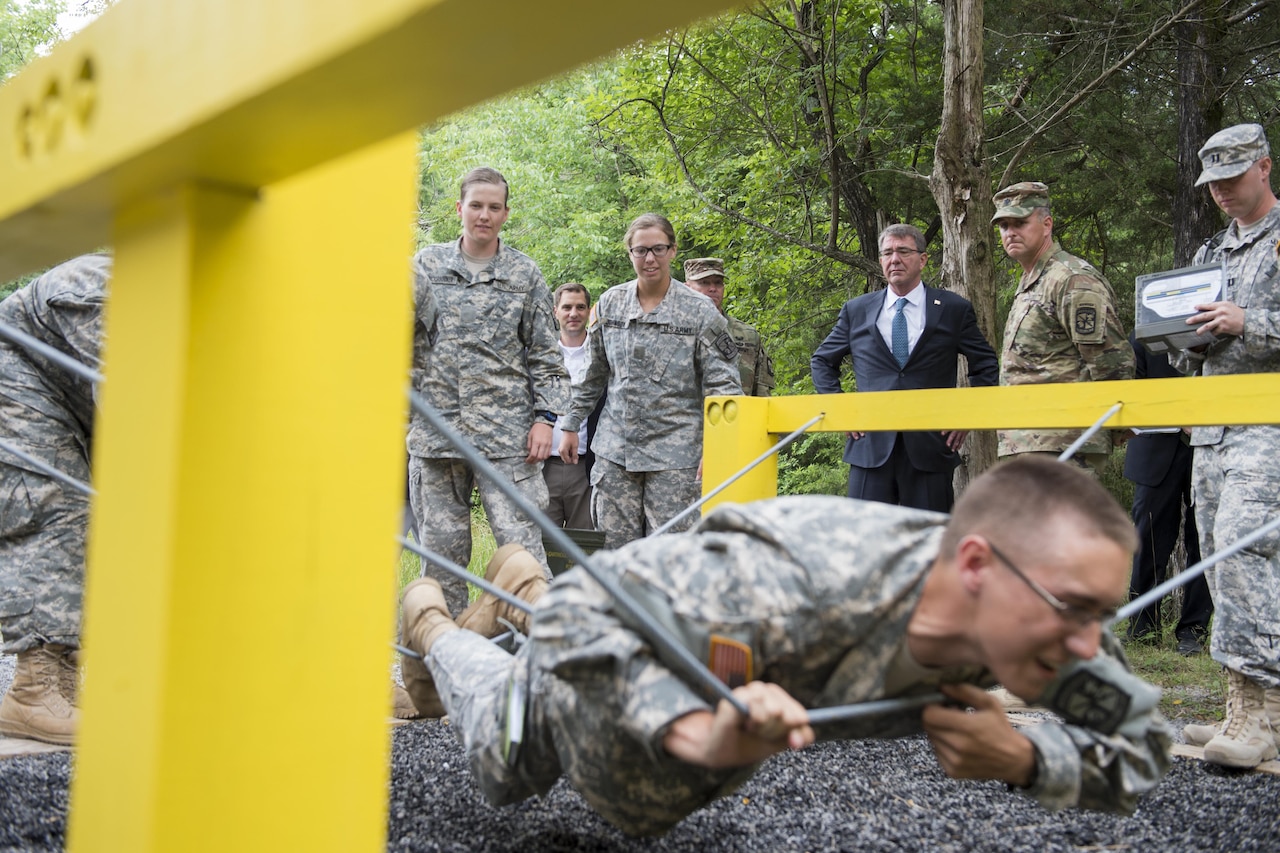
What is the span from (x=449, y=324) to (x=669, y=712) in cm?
326

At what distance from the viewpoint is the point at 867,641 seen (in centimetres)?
189

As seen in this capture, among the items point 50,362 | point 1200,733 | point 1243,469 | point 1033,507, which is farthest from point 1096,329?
point 50,362

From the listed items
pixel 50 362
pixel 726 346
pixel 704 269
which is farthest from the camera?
pixel 704 269

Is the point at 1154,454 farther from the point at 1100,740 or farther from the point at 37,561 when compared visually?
the point at 37,561

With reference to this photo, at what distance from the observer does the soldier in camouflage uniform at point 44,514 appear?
3387mm

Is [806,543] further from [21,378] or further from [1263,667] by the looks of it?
[21,378]

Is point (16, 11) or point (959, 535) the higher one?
point (16, 11)

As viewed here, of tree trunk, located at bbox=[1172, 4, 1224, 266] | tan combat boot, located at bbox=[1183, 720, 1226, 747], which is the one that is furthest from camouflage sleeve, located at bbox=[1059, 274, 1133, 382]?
tree trunk, located at bbox=[1172, 4, 1224, 266]

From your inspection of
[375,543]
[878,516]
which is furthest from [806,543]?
[375,543]

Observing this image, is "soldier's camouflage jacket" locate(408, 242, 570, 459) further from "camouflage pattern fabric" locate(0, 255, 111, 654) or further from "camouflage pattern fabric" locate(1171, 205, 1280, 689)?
"camouflage pattern fabric" locate(1171, 205, 1280, 689)

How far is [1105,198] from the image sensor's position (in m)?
9.38

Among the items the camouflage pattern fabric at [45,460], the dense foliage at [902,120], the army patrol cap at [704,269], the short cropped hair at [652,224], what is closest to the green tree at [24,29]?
the dense foliage at [902,120]

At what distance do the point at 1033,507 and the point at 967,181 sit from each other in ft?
18.2

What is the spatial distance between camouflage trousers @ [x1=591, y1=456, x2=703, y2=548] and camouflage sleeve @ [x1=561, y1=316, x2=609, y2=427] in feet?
0.85
